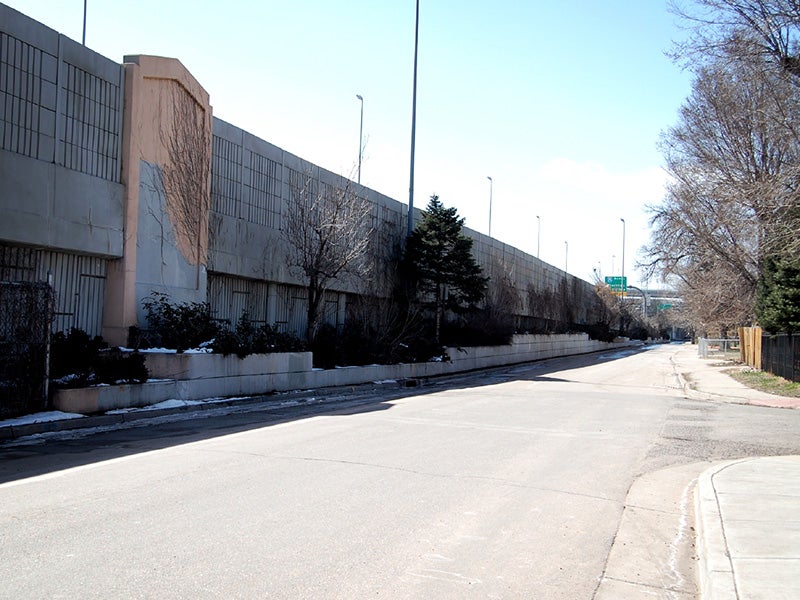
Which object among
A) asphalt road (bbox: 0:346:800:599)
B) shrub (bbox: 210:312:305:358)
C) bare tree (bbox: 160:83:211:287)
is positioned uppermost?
bare tree (bbox: 160:83:211:287)

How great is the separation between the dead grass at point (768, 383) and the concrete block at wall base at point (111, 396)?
18.5 meters

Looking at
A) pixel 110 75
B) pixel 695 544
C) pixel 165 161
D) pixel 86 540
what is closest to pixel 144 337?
pixel 165 161

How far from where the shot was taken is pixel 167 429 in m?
12.5

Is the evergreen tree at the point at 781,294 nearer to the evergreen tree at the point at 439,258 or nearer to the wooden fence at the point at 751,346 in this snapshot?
the wooden fence at the point at 751,346

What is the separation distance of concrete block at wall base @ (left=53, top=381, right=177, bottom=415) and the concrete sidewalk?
34.0 feet

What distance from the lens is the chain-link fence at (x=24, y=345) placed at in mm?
12039

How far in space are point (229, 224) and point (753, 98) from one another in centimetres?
1883

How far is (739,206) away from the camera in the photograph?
24.0 m

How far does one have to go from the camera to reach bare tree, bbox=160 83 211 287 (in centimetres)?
1867

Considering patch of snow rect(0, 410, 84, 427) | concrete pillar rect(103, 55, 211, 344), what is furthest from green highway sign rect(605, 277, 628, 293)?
patch of snow rect(0, 410, 84, 427)

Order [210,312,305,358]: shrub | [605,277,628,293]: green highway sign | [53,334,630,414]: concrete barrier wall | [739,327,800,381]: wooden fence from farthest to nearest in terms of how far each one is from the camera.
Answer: [605,277,628,293]: green highway sign → [739,327,800,381]: wooden fence → [210,312,305,358]: shrub → [53,334,630,414]: concrete barrier wall

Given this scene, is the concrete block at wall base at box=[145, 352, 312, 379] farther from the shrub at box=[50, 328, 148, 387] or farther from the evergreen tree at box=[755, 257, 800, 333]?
the evergreen tree at box=[755, 257, 800, 333]

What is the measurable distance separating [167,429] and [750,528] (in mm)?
9281

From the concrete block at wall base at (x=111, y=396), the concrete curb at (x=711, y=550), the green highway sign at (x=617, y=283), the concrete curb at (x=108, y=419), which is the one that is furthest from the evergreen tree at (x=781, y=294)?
the green highway sign at (x=617, y=283)
